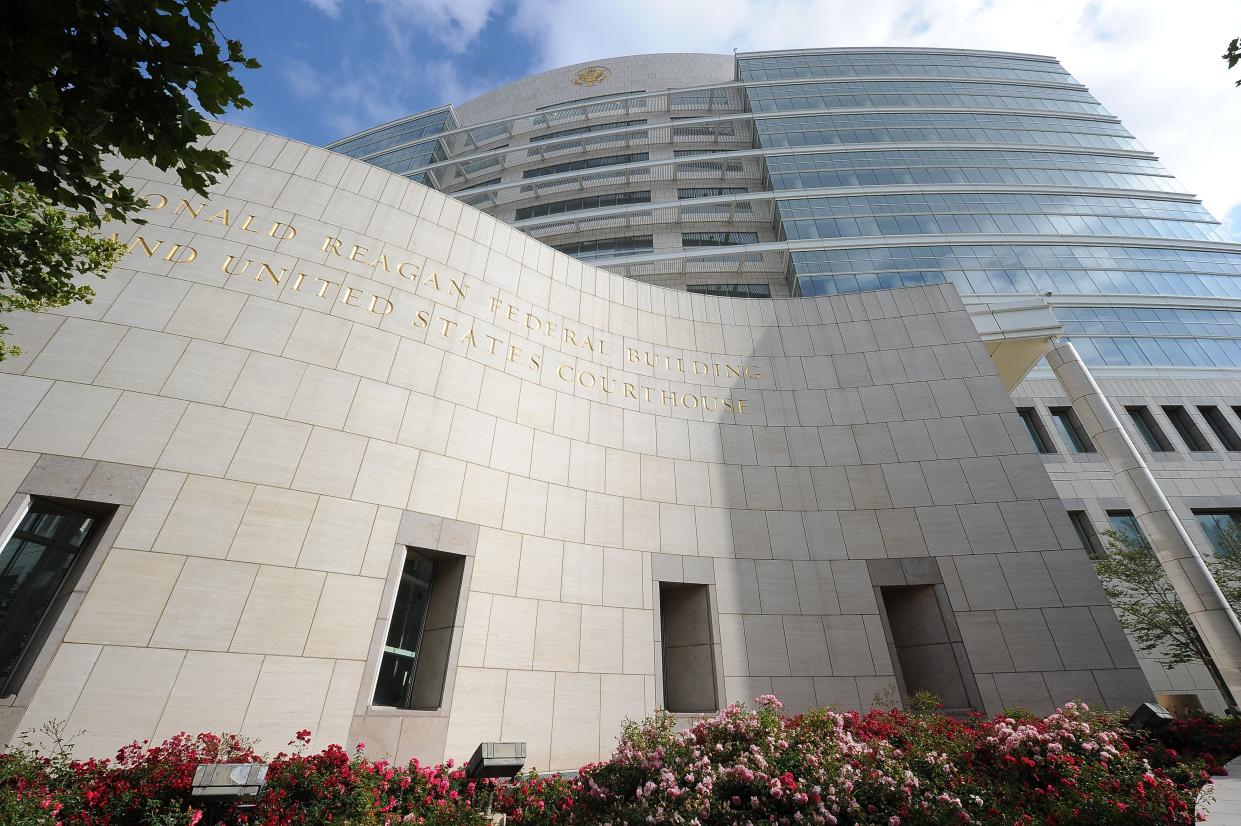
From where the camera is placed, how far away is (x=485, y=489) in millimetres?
12047

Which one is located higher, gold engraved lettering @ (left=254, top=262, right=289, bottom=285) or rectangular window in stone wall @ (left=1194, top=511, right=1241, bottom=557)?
gold engraved lettering @ (left=254, top=262, right=289, bottom=285)

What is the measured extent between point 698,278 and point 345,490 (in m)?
34.7

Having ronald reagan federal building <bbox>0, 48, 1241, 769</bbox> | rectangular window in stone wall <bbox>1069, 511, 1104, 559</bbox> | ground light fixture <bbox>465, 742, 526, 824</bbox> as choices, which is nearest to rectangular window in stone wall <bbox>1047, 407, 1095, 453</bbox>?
rectangular window in stone wall <bbox>1069, 511, 1104, 559</bbox>

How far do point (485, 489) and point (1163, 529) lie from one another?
16.9 metres

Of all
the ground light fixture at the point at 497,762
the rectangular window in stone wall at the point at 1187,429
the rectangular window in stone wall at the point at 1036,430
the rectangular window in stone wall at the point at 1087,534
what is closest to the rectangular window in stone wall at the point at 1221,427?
the rectangular window in stone wall at the point at 1187,429

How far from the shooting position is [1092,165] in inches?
1897

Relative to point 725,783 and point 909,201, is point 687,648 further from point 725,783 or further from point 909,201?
point 909,201

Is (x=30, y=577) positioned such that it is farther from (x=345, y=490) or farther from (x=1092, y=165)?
(x=1092, y=165)

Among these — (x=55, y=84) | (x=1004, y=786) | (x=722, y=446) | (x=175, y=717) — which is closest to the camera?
(x=55, y=84)

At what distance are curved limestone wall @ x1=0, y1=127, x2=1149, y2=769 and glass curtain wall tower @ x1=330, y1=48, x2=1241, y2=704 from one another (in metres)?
16.5

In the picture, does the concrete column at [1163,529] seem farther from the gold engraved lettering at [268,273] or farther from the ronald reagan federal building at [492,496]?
the gold engraved lettering at [268,273]

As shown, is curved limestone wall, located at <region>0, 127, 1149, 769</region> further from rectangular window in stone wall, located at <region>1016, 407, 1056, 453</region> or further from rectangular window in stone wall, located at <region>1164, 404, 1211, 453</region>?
rectangular window in stone wall, located at <region>1164, 404, 1211, 453</region>

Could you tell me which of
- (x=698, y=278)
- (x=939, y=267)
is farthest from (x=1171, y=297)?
(x=698, y=278)

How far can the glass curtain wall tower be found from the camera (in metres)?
29.3
